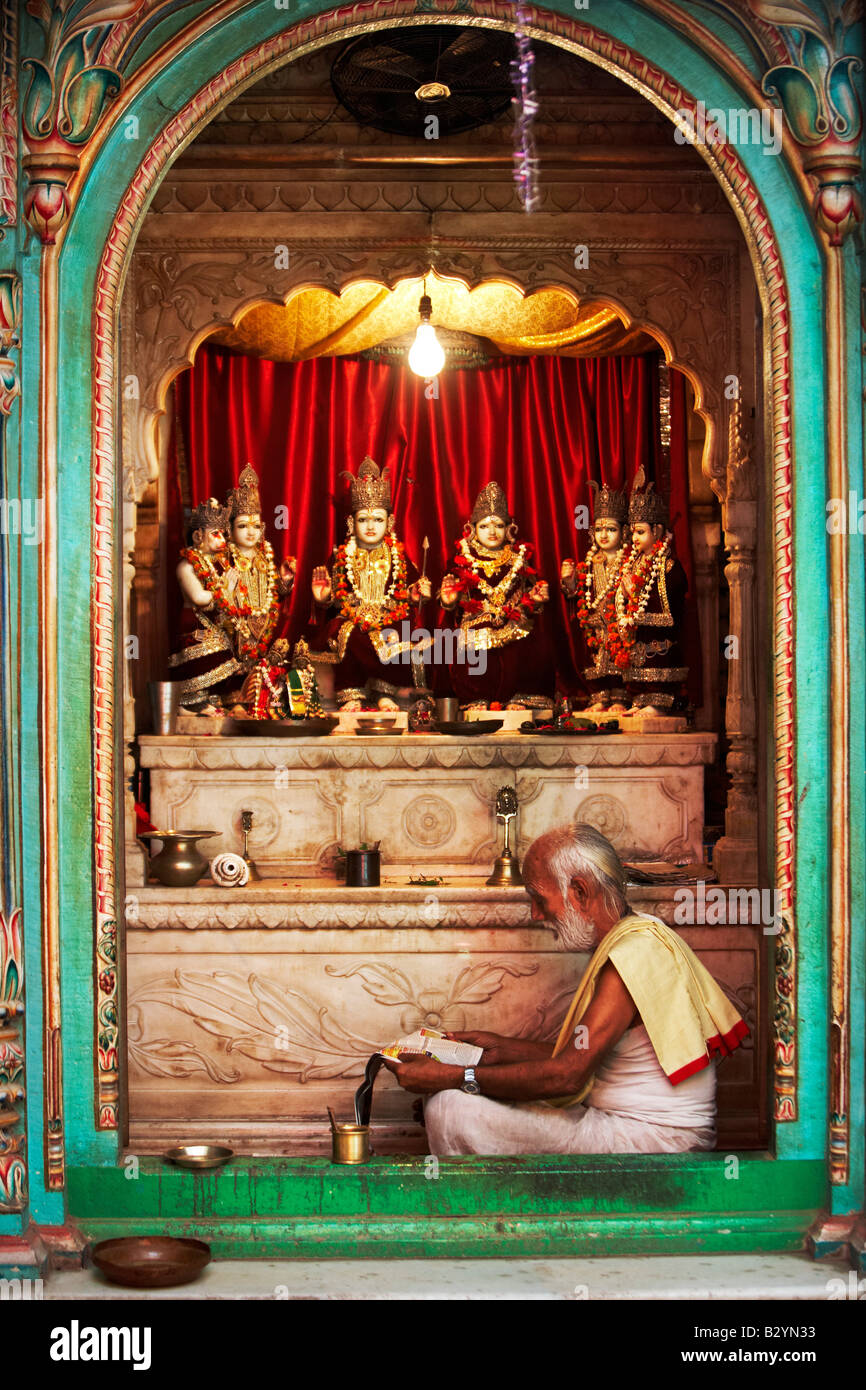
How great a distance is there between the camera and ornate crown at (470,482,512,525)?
26.1ft

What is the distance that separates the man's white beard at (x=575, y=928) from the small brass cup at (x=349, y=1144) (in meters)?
0.96

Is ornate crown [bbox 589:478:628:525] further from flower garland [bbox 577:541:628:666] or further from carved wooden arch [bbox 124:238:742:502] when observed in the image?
carved wooden arch [bbox 124:238:742:502]

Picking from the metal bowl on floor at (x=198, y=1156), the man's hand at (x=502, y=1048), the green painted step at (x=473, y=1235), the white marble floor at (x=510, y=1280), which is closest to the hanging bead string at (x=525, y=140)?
the man's hand at (x=502, y=1048)

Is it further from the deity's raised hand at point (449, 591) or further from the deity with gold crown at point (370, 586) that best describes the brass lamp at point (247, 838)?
the deity's raised hand at point (449, 591)

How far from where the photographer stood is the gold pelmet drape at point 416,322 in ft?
26.6

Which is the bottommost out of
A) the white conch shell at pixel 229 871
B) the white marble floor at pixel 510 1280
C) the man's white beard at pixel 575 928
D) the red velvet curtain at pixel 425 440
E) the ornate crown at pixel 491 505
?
the white marble floor at pixel 510 1280

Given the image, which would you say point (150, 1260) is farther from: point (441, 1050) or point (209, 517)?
point (209, 517)

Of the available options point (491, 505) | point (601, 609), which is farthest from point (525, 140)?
point (601, 609)

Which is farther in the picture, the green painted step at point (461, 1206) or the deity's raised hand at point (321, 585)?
the deity's raised hand at point (321, 585)

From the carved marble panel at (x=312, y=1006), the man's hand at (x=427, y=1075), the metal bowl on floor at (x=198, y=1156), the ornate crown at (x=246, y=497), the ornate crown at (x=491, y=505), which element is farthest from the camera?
the ornate crown at (x=491, y=505)

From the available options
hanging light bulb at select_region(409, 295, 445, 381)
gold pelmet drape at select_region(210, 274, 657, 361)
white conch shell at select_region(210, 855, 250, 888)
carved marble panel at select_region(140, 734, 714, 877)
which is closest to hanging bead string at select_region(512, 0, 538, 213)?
hanging light bulb at select_region(409, 295, 445, 381)

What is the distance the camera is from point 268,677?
7574mm

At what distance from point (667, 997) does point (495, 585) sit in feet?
11.0
